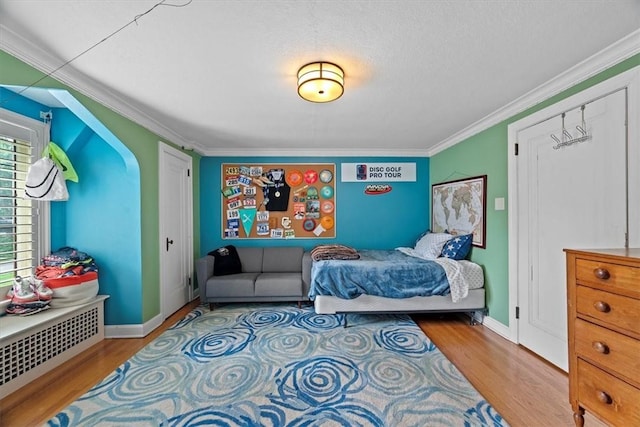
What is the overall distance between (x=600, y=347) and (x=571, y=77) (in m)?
1.85

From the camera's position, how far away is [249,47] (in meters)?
1.56

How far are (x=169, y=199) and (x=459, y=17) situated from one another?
3.33 metres

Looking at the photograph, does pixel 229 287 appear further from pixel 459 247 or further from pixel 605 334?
pixel 605 334

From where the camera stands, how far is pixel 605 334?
1.24 meters

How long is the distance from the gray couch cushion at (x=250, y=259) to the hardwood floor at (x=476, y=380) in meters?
1.32

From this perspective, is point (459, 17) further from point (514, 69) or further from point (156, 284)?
point (156, 284)

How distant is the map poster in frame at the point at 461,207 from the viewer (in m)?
2.91

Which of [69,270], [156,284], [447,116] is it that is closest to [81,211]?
[69,270]

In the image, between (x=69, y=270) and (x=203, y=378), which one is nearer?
(x=203, y=378)

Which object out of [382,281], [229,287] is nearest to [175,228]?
[229,287]

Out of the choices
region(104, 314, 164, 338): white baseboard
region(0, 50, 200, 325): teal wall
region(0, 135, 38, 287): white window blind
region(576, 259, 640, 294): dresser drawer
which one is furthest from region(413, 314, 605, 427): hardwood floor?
region(0, 135, 38, 287): white window blind

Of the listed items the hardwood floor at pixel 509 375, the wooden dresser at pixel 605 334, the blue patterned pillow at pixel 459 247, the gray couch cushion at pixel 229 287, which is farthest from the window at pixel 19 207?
the blue patterned pillow at pixel 459 247

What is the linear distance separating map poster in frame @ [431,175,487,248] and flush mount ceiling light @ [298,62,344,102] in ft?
6.90

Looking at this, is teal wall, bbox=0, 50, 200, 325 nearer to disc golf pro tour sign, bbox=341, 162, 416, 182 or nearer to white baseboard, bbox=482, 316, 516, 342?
disc golf pro tour sign, bbox=341, 162, 416, 182
